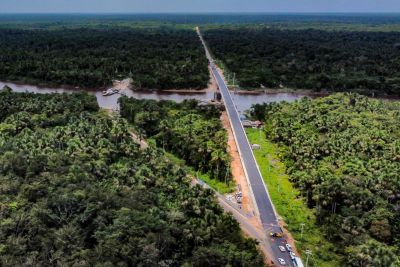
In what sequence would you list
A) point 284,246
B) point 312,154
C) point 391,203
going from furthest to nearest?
point 312,154, point 391,203, point 284,246

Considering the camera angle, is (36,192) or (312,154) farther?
(312,154)

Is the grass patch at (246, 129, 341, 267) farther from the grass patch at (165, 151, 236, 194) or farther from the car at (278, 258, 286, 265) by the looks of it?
the grass patch at (165, 151, 236, 194)

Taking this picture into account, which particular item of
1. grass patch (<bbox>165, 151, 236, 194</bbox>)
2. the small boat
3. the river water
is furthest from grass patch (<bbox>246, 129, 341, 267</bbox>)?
the small boat

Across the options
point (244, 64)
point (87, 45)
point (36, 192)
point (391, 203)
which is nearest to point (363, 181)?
point (391, 203)

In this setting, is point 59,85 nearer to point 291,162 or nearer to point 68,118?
point 68,118

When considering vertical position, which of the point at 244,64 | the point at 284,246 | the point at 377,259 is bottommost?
the point at 284,246

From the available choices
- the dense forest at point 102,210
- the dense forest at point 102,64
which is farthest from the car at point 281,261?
the dense forest at point 102,64

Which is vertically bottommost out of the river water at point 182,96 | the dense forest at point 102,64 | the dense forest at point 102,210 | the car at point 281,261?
the car at point 281,261

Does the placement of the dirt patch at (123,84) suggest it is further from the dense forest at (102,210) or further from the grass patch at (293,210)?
the grass patch at (293,210)
